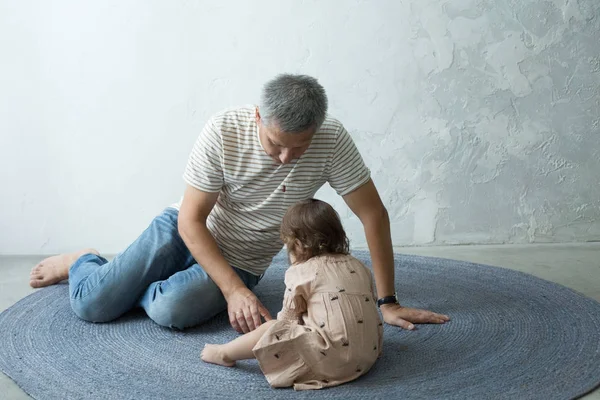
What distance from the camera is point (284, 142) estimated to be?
2.02m

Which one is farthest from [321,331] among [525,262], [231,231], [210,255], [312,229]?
[525,262]

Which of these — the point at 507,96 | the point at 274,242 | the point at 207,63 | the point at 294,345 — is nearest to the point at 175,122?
the point at 207,63

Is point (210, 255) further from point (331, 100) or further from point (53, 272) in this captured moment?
point (331, 100)

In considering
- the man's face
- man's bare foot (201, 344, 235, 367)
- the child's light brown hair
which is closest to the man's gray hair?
the man's face

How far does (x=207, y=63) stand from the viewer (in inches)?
128

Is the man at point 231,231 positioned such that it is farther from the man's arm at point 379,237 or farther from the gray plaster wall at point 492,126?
the gray plaster wall at point 492,126

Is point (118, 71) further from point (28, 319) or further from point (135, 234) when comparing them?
point (28, 319)

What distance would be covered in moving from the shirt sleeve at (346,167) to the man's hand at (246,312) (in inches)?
16.3

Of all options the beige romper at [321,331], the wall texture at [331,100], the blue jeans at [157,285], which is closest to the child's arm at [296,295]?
the beige romper at [321,331]

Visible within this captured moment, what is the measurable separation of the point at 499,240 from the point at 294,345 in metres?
1.79

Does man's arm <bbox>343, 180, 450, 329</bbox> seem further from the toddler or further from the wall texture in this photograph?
the wall texture

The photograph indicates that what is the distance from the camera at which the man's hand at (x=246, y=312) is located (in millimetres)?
2109

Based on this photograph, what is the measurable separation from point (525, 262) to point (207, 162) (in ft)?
4.93

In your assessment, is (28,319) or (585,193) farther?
(585,193)
